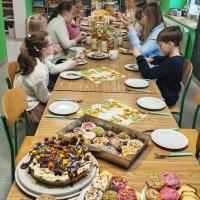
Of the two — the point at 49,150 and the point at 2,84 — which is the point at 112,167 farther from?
the point at 2,84

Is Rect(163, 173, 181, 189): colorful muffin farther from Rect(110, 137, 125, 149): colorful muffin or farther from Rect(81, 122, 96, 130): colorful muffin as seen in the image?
Rect(81, 122, 96, 130): colorful muffin

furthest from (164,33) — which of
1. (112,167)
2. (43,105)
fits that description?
(112,167)

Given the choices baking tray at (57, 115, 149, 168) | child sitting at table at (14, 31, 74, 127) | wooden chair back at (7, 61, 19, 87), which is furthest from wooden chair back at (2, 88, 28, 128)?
wooden chair back at (7, 61, 19, 87)

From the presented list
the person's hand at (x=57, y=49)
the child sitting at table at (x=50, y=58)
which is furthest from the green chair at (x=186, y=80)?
the person's hand at (x=57, y=49)

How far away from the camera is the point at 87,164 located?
1.02 metres

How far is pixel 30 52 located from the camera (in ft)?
6.89

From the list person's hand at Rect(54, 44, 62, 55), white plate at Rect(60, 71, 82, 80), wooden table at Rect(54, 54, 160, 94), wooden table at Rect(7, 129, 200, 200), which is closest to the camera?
wooden table at Rect(7, 129, 200, 200)

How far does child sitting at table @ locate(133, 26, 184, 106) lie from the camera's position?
213 cm

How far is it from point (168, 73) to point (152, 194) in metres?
1.42

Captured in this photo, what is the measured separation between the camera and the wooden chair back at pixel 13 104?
156cm

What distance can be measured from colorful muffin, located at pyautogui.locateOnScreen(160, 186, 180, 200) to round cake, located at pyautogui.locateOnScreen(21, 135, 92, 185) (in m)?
0.29

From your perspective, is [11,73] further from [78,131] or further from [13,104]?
[78,131]

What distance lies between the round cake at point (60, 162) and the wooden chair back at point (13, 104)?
51 centimetres

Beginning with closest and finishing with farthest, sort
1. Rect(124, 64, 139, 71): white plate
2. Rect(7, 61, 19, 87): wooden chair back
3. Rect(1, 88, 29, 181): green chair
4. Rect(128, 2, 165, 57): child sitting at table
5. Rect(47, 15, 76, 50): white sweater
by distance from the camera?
1. Rect(1, 88, 29, 181): green chair
2. Rect(7, 61, 19, 87): wooden chair back
3. Rect(124, 64, 139, 71): white plate
4. Rect(128, 2, 165, 57): child sitting at table
5. Rect(47, 15, 76, 50): white sweater
